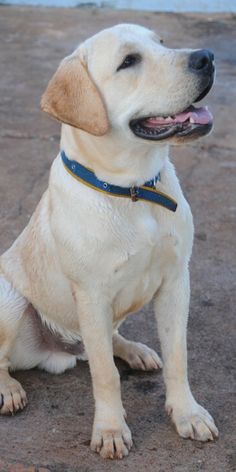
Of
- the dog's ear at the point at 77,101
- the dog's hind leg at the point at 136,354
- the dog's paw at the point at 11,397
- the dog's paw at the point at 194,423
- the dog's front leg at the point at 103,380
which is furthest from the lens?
the dog's hind leg at the point at 136,354

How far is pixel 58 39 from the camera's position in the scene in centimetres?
816

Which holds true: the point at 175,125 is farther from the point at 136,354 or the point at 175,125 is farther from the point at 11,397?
the point at 11,397

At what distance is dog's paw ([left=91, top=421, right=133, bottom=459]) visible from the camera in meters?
3.51

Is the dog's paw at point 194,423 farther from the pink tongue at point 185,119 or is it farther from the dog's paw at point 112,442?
the pink tongue at point 185,119

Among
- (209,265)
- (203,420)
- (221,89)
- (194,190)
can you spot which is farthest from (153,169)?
(221,89)

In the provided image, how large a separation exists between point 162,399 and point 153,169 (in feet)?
3.35

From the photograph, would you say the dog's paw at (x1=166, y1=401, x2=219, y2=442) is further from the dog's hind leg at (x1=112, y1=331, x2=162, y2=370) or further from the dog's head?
the dog's head

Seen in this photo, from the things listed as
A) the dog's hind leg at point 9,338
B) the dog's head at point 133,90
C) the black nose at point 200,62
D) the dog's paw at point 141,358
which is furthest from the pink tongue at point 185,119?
the dog's paw at point 141,358

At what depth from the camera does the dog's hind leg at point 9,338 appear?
12.5 ft

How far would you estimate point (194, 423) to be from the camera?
3607 mm

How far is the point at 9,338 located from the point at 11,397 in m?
0.26

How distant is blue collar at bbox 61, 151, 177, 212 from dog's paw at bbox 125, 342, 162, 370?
85 centimetres

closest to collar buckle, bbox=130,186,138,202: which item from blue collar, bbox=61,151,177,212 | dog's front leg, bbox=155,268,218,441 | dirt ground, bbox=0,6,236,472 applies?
blue collar, bbox=61,151,177,212

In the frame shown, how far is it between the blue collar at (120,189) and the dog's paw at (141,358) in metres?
0.85
